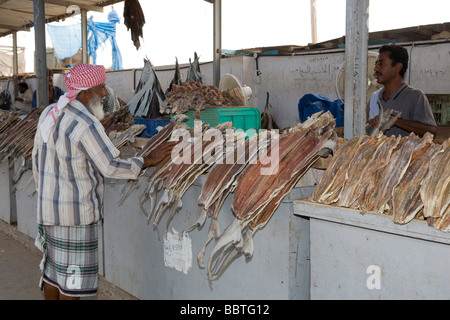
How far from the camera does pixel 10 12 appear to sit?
889 cm

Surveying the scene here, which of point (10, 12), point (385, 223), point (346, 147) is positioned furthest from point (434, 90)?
point (10, 12)

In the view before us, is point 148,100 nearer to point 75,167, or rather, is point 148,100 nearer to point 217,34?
point 217,34

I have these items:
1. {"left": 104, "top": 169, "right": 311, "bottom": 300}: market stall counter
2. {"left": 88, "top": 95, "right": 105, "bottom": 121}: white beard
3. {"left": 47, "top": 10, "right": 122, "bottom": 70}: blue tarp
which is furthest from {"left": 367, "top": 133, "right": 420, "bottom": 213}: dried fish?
{"left": 47, "top": 10, "right": 122, "bottom": 70}: blue tarp

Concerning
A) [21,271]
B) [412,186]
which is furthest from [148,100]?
[412,186]

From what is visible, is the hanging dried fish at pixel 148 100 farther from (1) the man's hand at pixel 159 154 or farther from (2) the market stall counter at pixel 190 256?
(1) the man's hand at pixel 159 154

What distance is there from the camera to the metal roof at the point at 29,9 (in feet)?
25.6

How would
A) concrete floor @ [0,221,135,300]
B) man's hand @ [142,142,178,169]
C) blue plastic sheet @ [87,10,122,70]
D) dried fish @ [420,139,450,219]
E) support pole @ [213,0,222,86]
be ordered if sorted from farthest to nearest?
1. blue plastic sheet @ [87,10,122,70]
2. support pole @ [213,0,222,86]
3. concrete floor @ [0,221,135,300]
4. man's hand @ [142,142,178,169]
5. dried fish @ [420,139,450,219]

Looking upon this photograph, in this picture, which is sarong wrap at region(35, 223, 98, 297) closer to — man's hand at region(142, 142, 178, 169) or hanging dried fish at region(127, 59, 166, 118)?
man's hand at region(142, 142, 178, 169)

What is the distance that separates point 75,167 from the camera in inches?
108

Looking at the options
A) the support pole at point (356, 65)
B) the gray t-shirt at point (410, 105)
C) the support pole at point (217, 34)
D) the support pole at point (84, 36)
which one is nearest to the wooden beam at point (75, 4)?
the support pole at point (84, 36)

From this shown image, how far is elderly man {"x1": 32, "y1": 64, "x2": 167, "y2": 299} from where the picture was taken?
8.82 ft

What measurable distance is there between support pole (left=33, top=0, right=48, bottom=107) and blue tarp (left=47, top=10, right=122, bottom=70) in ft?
16.2

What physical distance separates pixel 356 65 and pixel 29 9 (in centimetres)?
760

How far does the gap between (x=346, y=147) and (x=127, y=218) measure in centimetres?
191
